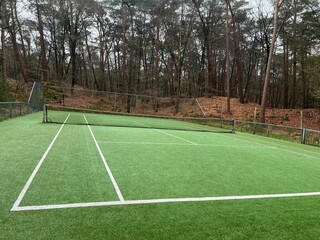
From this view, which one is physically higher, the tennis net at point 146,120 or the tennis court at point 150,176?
the tennis net at point 146,120

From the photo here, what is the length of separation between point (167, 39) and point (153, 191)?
29.1 metres

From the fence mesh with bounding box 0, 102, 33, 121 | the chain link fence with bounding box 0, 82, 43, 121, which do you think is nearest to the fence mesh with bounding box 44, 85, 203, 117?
the chain link fence with bounding box 0, 82, 43, 121

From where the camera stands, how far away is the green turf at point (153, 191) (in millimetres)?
3049

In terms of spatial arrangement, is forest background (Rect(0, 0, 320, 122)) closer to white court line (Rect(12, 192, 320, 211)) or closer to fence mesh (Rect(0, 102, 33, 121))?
fence mesh (Rect(0, 102, 33, 121))

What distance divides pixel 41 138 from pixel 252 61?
107 ft

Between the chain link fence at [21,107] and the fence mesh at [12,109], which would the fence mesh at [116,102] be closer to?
the chain link fence at [21,107]

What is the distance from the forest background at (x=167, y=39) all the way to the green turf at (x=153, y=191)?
18.7m

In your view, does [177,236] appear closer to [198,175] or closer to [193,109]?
[198,175]

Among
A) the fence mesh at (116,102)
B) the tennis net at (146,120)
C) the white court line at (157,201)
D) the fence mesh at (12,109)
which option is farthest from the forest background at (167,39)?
the white court line at (157,201)

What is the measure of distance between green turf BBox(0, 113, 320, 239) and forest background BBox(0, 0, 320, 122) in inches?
736

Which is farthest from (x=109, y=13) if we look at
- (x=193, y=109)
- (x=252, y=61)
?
(x=252, y=61)

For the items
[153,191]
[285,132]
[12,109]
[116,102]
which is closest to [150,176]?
[153,191]

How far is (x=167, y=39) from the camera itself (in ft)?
103

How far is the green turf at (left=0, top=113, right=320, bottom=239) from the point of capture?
3.05m
